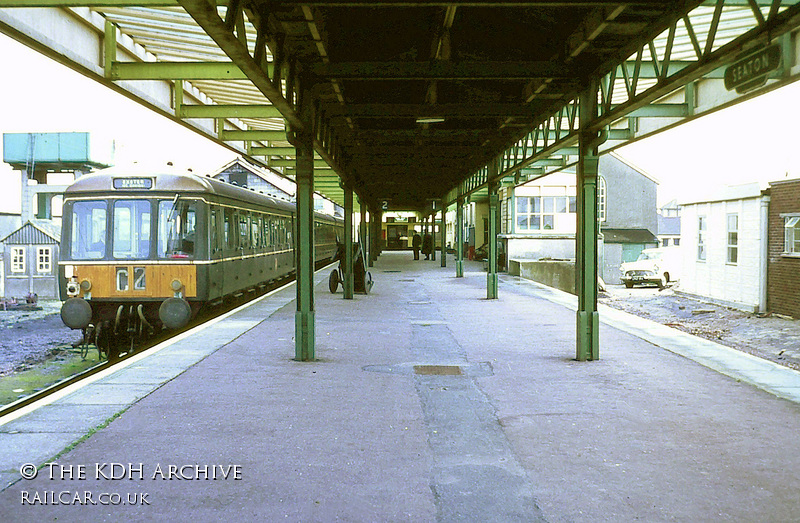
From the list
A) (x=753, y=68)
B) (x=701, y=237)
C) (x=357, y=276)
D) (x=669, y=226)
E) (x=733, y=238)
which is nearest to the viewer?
(x=753, y=68)

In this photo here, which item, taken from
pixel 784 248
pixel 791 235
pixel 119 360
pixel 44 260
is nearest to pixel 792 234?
pixel 791 235

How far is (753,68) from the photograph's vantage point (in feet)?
17.7

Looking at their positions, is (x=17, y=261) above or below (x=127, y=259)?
below

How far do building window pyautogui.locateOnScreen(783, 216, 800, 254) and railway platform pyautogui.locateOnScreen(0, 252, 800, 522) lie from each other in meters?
9.44

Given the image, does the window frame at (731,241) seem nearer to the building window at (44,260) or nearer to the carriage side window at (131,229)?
the carriage side window at (131,229)

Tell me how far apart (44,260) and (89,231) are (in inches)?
1257

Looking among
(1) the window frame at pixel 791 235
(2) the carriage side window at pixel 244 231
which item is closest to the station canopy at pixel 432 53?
(2) the carriage side window at pixel 244 231

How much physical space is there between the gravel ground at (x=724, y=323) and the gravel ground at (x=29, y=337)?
1522 centimetres

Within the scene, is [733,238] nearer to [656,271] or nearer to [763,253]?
[763,253]

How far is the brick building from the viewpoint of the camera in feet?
58.1

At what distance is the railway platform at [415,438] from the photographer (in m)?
4.41

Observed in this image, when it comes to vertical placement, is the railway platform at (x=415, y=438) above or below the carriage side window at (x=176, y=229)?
below

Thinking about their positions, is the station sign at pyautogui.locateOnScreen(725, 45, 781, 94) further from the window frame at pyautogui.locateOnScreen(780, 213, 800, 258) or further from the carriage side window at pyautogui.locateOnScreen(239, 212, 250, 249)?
the window frame at pyautogui.locateOnScreen(780, 213, 800, 258)

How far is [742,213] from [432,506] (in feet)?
62.2
